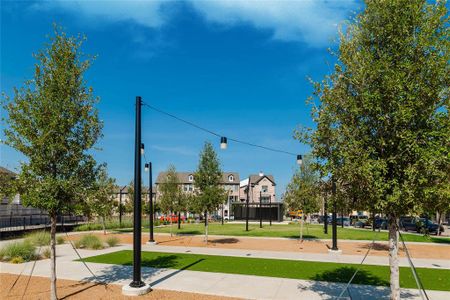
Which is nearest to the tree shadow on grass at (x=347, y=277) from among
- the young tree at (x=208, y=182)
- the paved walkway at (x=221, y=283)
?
the paved walkway at (x=221, y=283)

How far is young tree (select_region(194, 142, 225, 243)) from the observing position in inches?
938

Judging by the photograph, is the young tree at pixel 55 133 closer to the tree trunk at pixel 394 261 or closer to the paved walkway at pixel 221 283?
the paved walkway at pixel 221 283

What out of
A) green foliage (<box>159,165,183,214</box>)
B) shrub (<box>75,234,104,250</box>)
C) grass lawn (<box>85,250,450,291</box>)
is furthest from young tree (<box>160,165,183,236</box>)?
grass lawn (<box>85,250,450,291</box>)

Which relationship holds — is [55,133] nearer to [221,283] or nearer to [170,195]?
[221,283]

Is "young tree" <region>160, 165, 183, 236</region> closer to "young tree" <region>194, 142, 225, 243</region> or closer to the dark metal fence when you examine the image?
"young tree" <region>194, 142, 225, 243</region>

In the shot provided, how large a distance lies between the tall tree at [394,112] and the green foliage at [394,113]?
0.02 m

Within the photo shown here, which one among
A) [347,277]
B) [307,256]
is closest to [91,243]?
[307,256]

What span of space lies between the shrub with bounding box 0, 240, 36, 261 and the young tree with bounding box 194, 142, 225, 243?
10.7 meters

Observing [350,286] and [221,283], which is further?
[221,283]

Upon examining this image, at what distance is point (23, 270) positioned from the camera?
13930 millimetres

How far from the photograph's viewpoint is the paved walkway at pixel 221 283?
33.9ft

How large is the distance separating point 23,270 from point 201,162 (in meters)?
13.2

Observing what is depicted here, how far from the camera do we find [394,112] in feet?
23.6

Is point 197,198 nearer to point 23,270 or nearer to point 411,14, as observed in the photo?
point 23,270
